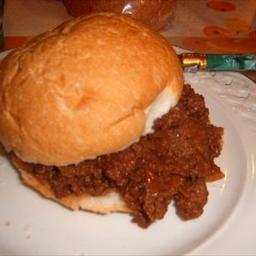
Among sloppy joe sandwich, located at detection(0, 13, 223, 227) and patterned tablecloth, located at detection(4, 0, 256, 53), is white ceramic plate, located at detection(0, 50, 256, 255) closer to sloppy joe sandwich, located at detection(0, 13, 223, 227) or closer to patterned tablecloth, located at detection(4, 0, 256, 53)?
sloppy joe sandwich, located at detection(0, 13, 223, 227)

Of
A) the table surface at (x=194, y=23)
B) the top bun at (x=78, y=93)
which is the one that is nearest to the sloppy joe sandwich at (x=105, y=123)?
the top bun at (x=78, y=93)

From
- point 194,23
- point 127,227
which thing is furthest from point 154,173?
point 194,23

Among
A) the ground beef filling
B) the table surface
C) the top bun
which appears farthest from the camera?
the table surface

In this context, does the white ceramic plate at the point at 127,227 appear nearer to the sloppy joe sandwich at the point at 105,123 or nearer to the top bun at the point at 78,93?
the sloppy joe sandwich at the point at 105,123

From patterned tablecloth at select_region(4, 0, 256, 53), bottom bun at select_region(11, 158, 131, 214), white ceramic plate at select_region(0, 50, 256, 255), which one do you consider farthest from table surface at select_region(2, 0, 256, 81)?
bottom bun at select_region(11, 158, 131, 214)

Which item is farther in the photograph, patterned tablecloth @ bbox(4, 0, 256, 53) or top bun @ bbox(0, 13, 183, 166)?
patterned tablecloth @ bbox(4, 0, 256, 53)

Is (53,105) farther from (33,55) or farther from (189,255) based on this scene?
(189,255)

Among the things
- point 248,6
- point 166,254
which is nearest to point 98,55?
point 166,254
